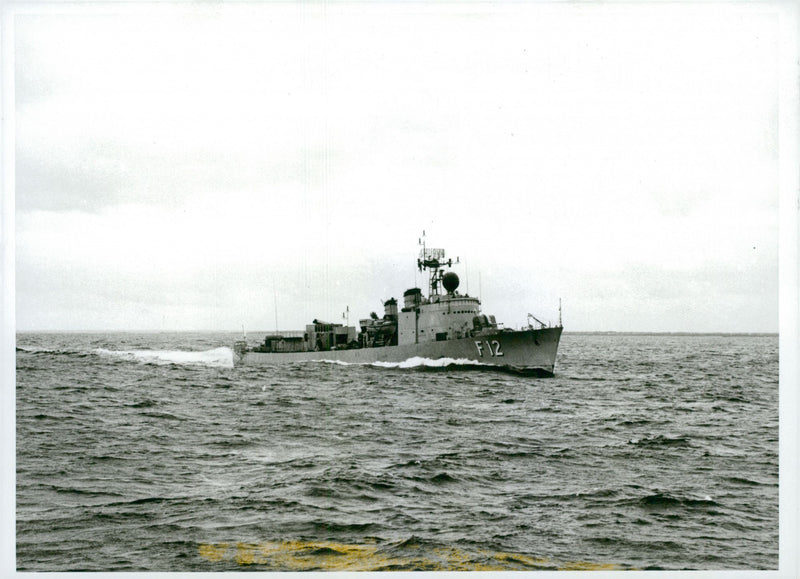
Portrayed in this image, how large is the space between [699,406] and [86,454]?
1066 cm

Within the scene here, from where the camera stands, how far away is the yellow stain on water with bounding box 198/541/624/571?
6.00 metres

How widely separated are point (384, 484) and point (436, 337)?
41.9ft

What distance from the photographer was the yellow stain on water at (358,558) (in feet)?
19.7

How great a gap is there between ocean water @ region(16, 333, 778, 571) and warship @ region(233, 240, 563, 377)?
6939 mm

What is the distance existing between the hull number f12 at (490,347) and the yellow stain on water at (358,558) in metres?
12.7

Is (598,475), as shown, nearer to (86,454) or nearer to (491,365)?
(86,454)

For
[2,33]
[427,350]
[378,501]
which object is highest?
[2,33]

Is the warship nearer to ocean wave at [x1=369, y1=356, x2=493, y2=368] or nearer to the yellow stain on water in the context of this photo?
ocean wave at [x1=369, y1=356, x2=493, y2=368]

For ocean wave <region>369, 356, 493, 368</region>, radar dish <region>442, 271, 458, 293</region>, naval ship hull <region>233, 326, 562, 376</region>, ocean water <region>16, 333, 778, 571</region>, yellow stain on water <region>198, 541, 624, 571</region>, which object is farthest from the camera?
radar dish <region>442, 271, 458, 293</region>

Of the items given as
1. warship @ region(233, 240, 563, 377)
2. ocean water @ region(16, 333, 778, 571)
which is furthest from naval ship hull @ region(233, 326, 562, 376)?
ocean water @ region(16, 333, 778, 571)

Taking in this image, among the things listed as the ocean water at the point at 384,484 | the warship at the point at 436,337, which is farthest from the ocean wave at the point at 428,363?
the ocean water at the point at 384,484

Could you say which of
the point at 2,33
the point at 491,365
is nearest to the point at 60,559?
the point at 2,33

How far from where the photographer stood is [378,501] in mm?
7059

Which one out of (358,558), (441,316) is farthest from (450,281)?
(358,558)
